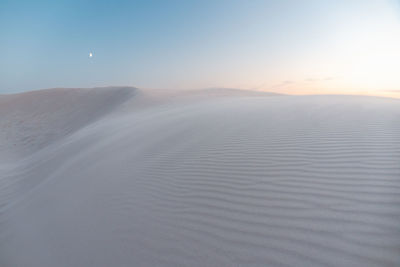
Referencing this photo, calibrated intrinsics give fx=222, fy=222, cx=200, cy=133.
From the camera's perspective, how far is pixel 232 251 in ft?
6.51

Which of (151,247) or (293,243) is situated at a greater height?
(293,243)

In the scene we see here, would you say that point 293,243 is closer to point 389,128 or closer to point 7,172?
point 389,128

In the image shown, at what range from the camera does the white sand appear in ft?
6.41

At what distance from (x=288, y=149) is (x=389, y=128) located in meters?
1.83

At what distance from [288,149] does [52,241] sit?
3443 mm

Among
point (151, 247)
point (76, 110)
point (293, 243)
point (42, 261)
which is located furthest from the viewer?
point (76, 110)

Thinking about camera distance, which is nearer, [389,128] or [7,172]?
[389,128]

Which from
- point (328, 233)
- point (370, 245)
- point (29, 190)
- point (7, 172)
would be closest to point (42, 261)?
point (29, 190)

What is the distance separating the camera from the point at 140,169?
3.82m

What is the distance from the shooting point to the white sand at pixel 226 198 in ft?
6.41

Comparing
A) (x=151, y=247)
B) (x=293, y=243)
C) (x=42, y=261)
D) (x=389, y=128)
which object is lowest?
(x=42, y=261)

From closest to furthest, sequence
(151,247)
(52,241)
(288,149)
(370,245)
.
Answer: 1. (370,245)
2. (151,247)
3. (52,241)
4. (288,149)

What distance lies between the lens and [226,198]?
8.64 ft

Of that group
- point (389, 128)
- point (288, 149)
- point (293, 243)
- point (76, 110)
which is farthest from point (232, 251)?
point (76, 110)
